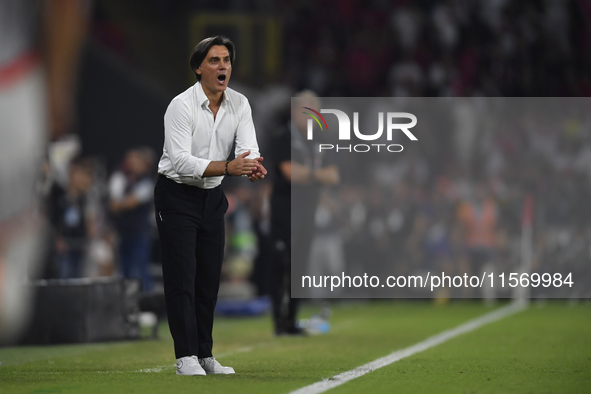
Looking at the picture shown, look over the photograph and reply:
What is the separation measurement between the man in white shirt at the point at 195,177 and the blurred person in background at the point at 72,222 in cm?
627

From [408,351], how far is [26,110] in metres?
7.91

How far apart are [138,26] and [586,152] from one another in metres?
11.0

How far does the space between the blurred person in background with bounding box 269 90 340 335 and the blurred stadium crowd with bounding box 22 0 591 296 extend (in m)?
0.94

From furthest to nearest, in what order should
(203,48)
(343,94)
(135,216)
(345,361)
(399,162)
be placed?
1. (343,94)
2. (399,162)
3. (135,216)
4. (345,361)
5. (203,48)

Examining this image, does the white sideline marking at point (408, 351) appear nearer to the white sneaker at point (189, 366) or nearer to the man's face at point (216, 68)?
the white sneaker at point (189, 366)

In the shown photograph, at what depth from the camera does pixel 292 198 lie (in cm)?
922

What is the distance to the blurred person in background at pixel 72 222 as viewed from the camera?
39.2 ft

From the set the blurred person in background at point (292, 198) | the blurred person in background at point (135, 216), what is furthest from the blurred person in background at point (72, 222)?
the blurred person in background at point (292, 198)

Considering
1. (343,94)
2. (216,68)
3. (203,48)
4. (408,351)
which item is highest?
(343,94)

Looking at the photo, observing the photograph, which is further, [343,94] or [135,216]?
[343,94]

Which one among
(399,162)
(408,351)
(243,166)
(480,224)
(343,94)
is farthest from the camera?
(343,94)

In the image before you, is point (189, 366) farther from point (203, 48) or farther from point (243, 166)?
point (203, 48)

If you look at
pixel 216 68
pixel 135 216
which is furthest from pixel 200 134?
pixel 135 216

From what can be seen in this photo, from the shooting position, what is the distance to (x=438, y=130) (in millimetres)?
14086
